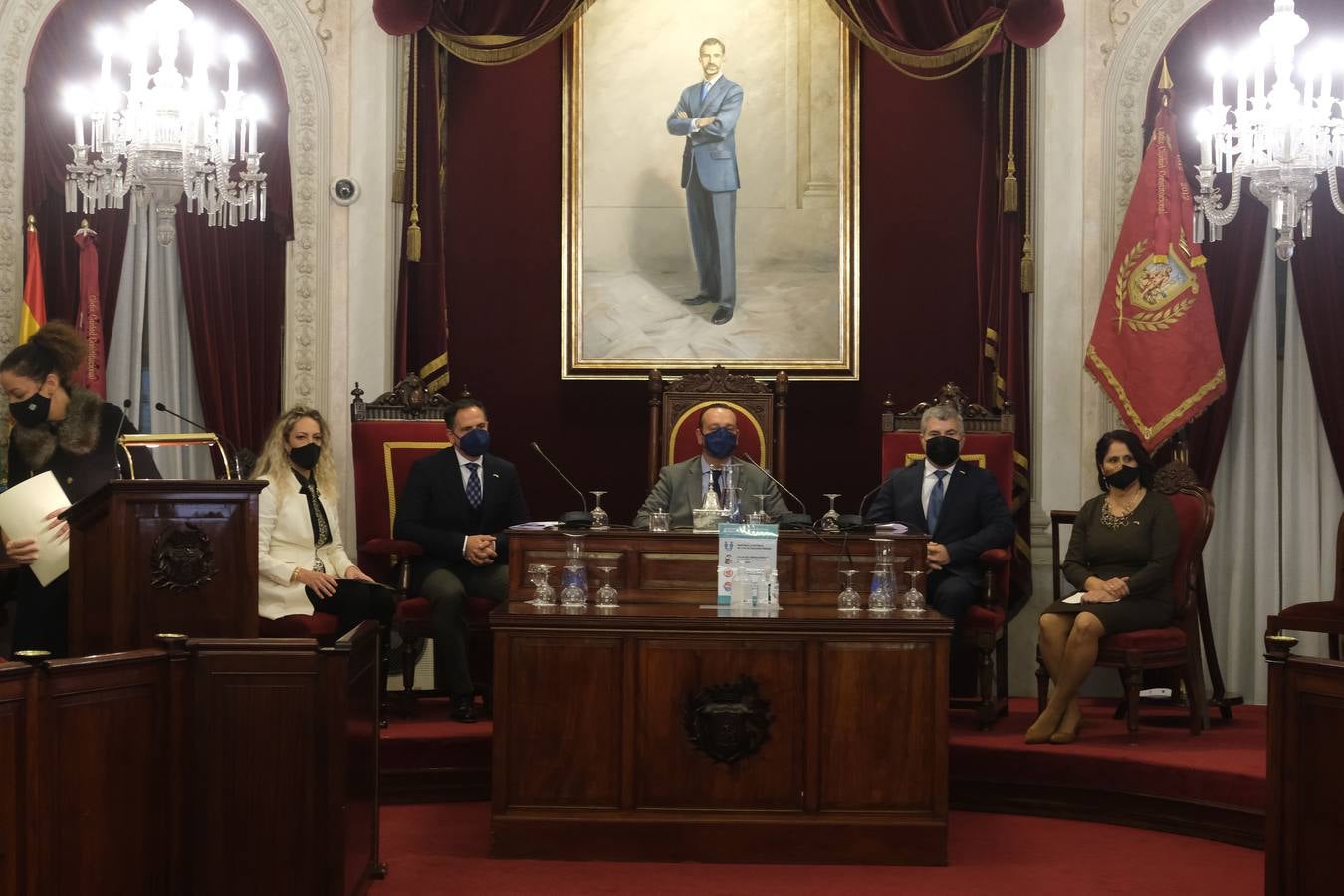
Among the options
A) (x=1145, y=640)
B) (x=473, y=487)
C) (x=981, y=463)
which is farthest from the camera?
(x=981, y=463)

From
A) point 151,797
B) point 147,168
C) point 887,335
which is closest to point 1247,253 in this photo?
point 887,335

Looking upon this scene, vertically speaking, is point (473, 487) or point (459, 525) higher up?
point (473, 487)

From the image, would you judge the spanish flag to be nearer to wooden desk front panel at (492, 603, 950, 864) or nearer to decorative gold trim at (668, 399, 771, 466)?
decorative gold trim at (668, 399, 771, 466)

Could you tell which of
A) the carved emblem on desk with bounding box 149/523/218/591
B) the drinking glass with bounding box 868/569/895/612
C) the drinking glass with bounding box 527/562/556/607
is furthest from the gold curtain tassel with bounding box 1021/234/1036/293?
the carved emblem on desk with bounding box 149/523/218/591

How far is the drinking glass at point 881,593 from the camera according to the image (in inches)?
187

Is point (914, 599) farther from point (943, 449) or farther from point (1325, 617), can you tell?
point (1325, 617)

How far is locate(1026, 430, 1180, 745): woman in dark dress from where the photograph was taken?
5.48 m

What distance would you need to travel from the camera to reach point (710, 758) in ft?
15.0

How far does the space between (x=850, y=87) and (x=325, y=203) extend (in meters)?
2.50

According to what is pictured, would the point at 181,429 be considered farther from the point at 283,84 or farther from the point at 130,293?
the point at 283,84

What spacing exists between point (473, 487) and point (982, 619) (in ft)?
6.94

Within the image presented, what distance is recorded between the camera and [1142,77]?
21.9ft

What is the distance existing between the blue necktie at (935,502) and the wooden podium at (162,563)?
9.34ft

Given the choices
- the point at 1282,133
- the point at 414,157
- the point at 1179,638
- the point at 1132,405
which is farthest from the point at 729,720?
the point at 414,157
